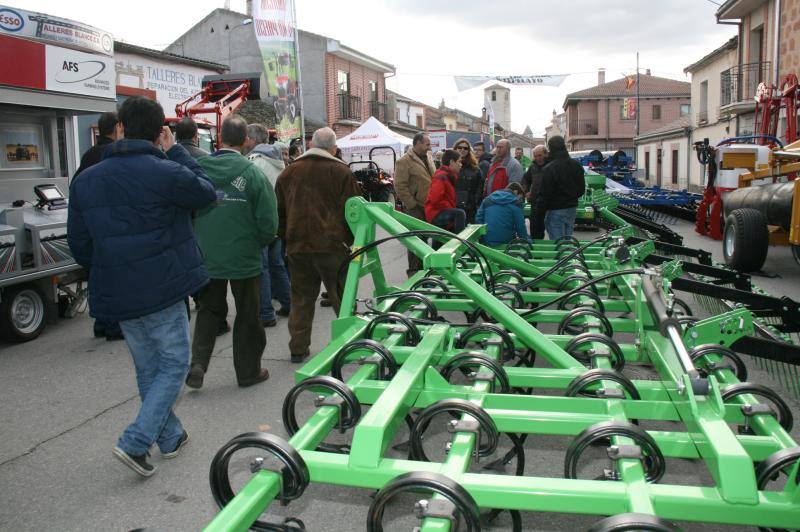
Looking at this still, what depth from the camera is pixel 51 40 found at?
7297mm

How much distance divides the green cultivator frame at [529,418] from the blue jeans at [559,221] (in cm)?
388

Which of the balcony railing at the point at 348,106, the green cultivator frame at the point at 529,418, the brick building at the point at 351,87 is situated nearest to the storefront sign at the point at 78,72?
the green cultivator frame at the point at 529,418

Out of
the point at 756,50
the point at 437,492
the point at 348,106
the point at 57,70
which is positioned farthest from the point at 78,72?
the point at 348,106

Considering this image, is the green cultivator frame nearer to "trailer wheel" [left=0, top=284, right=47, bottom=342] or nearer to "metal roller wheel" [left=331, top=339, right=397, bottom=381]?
"metal roller wheel" [left=331, top=339, right=397, bottom=381]

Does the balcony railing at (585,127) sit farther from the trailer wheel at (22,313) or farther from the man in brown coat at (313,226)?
the trailer wheel at (22,313)

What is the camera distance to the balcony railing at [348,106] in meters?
33.5

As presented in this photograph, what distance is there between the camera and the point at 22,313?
6.26m

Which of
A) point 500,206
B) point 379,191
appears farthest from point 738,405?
point 379,191

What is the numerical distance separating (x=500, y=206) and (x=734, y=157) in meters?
5.25

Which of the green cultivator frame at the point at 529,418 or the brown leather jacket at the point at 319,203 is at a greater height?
the brown leather jacket at the point at 319,203

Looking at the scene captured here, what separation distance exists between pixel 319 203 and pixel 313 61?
2886 cm

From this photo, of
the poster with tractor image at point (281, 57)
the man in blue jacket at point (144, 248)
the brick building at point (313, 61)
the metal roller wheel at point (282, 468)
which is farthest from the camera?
the brick building at point (313, 61)

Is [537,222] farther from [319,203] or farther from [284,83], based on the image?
[284,83]

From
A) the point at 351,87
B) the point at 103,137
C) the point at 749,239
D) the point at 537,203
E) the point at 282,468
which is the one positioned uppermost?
the point at 351,87
